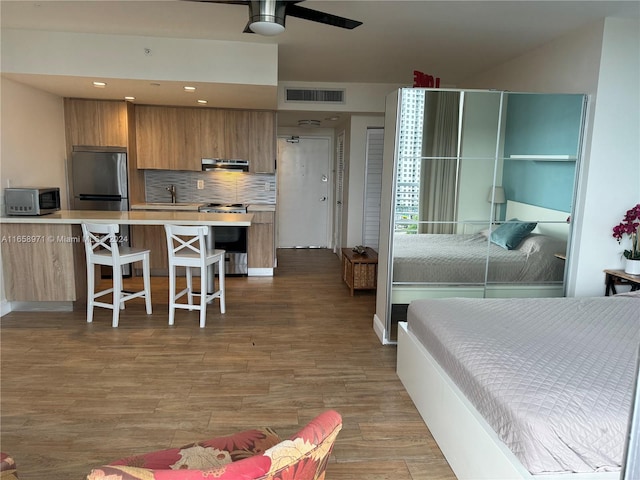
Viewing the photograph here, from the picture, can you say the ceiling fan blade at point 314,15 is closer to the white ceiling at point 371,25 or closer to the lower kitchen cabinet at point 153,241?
the white ceiling at point 371,25

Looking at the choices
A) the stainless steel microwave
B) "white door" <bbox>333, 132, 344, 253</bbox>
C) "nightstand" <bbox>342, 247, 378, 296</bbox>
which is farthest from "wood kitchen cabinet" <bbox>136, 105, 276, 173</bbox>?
"nightstand" <bbox>342, 247, 378, 296</bbox>

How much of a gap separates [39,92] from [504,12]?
15.5 ft

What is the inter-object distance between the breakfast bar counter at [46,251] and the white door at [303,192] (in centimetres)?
381

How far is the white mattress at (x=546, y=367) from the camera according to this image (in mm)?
1578

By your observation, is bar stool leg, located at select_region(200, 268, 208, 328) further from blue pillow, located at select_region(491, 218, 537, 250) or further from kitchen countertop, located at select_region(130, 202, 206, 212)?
blue pillow, located at select_region(491, 218, 537, 250)

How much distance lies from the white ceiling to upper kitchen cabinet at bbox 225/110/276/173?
1265 mm

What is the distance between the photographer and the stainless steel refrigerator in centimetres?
551

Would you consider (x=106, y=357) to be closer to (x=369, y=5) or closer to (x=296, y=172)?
(x=369, y=5)

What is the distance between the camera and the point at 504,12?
3254mm

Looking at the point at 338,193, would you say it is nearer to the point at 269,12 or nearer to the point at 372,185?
the point at 372,185

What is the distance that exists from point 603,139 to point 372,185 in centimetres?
356

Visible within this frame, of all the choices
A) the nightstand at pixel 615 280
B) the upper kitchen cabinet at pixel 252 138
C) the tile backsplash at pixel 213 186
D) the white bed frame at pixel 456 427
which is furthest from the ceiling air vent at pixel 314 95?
the white bed frame at pixel 456 427

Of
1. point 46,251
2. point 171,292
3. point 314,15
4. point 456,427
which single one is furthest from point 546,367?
point 46,251

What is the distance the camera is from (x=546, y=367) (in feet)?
6.37
